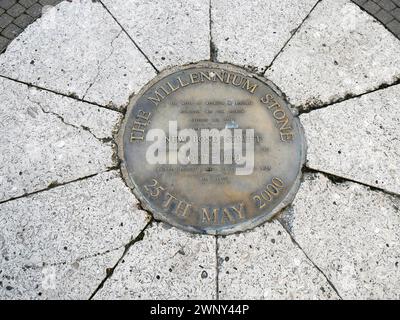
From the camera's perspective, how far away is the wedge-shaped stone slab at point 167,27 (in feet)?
10.7

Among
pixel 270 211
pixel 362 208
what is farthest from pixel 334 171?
pixel 270 211

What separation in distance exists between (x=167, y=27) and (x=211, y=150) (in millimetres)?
1209

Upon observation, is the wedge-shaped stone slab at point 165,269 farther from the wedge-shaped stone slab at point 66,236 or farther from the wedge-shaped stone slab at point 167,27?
the wedge-shaped stone slab at point 167,27

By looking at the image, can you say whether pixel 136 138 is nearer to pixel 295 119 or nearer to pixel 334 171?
pixel 295 119

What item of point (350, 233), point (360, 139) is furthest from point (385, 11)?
point (350, 233)

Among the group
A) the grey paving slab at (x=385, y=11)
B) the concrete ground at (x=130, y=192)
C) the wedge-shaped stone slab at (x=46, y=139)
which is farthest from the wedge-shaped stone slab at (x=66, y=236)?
the grey paving slab at (x=385, y=11)

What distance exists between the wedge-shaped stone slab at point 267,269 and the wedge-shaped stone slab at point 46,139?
1.06 metres

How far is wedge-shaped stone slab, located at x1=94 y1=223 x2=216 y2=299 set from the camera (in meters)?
2.55

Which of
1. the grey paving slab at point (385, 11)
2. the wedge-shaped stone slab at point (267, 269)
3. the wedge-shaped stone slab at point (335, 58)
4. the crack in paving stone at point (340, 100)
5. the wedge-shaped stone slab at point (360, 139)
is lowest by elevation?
the wedge-shaped stone slab at point (267, 269)

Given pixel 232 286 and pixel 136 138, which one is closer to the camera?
pixel 232 286

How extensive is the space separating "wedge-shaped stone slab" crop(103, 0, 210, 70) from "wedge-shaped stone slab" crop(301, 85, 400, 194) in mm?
1061
